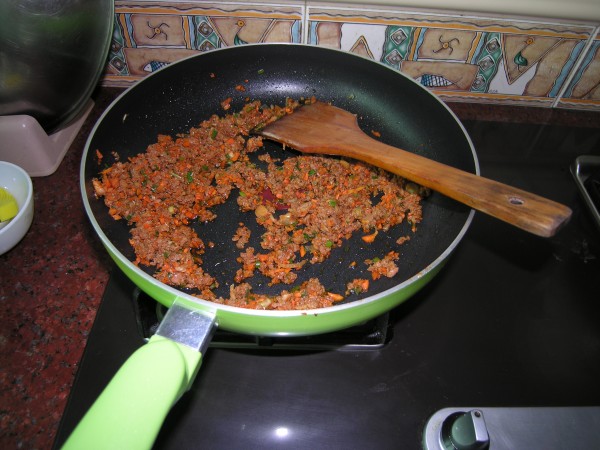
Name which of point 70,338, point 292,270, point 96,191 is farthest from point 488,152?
point 70,338

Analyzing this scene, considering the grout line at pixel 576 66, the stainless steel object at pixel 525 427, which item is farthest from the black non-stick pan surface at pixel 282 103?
the grout line at pixel 576 66

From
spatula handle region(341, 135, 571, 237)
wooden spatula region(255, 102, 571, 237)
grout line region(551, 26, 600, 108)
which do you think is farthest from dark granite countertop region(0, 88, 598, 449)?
grout line region(551, 26, 600, 108)

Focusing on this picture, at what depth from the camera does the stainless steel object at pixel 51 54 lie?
35.0 inches

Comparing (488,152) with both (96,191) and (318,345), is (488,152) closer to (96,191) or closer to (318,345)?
(318,345)

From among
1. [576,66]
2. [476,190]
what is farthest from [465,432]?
[576,66]

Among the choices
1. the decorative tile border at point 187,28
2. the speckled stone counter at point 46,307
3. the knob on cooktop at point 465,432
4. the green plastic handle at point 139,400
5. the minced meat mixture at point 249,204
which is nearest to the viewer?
the green plastic handle at point 139,400

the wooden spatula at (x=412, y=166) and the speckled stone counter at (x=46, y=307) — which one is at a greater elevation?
the wooden spatula at (x=412, y=166)

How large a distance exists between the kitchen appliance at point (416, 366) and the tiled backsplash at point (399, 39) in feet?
1.92

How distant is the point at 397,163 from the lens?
3.17 feet

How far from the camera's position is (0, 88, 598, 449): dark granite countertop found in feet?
2.71

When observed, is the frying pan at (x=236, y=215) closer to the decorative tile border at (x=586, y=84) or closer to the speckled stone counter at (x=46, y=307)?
the speckled stone counter at (x=46, y=307)

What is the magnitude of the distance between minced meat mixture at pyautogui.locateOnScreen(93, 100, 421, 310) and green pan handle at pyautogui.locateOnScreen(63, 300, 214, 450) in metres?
0.30

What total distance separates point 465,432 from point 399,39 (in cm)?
104

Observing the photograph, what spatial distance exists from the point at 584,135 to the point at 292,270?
1.07 m
